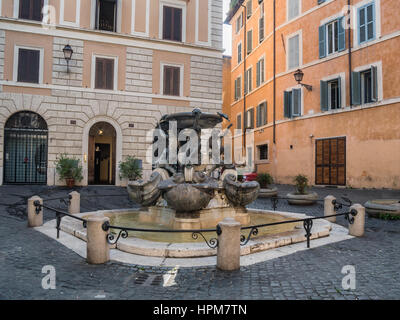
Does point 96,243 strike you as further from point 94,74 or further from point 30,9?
point 30,9

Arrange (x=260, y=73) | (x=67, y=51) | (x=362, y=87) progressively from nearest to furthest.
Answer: (x=67, y=51), (x=362, y=87), (x=260, y=73)

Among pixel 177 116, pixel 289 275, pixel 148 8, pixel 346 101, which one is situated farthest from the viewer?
pixel 148 8

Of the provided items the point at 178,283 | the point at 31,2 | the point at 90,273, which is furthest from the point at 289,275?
the point at 31,2

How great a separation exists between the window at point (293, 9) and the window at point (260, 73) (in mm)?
4162

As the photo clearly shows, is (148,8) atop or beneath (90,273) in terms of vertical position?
atop

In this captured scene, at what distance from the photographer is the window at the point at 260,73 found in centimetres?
2409

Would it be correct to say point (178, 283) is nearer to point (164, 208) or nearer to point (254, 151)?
point (164, 208)

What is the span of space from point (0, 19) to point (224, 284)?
17.6 metres

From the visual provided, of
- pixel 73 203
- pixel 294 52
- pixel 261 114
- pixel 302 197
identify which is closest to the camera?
pixel 73 203

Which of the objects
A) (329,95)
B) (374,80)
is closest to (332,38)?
(329,95)

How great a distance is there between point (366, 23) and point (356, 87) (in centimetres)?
325

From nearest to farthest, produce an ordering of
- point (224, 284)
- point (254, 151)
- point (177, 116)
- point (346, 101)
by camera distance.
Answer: point (224, 284), point (177, 116), point (346, 101), point (254, 151)

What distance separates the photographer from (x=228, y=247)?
3.87m

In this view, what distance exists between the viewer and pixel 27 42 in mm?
15422
